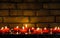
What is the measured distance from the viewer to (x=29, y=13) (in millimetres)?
5020

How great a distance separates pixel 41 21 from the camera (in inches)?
199

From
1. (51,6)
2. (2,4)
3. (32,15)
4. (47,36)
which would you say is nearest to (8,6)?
(2,4)

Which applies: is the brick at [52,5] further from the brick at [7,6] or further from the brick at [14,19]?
the brick at [7,6]

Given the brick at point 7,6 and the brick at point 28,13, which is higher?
the brick at point 7,6

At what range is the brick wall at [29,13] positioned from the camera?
5.01 metres

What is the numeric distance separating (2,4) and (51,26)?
1.28 m

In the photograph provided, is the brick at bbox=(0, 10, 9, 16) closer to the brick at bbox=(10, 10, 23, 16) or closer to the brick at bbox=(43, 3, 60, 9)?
the brick at bbox=(10, 10, 23, 16)

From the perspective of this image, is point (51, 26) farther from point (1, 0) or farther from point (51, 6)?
point (1, 0)

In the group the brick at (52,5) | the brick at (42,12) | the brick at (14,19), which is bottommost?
the brick at (14,19)

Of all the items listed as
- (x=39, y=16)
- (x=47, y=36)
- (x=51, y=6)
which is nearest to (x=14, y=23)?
(x=39, y=16)

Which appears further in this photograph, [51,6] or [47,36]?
[51,6]

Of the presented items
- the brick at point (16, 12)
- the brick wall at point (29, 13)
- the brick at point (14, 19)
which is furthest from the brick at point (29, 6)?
the brick at point (14, 19)

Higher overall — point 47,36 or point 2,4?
point 2,4

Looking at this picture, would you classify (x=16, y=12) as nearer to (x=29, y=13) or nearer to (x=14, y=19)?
(x=14, y=19)
